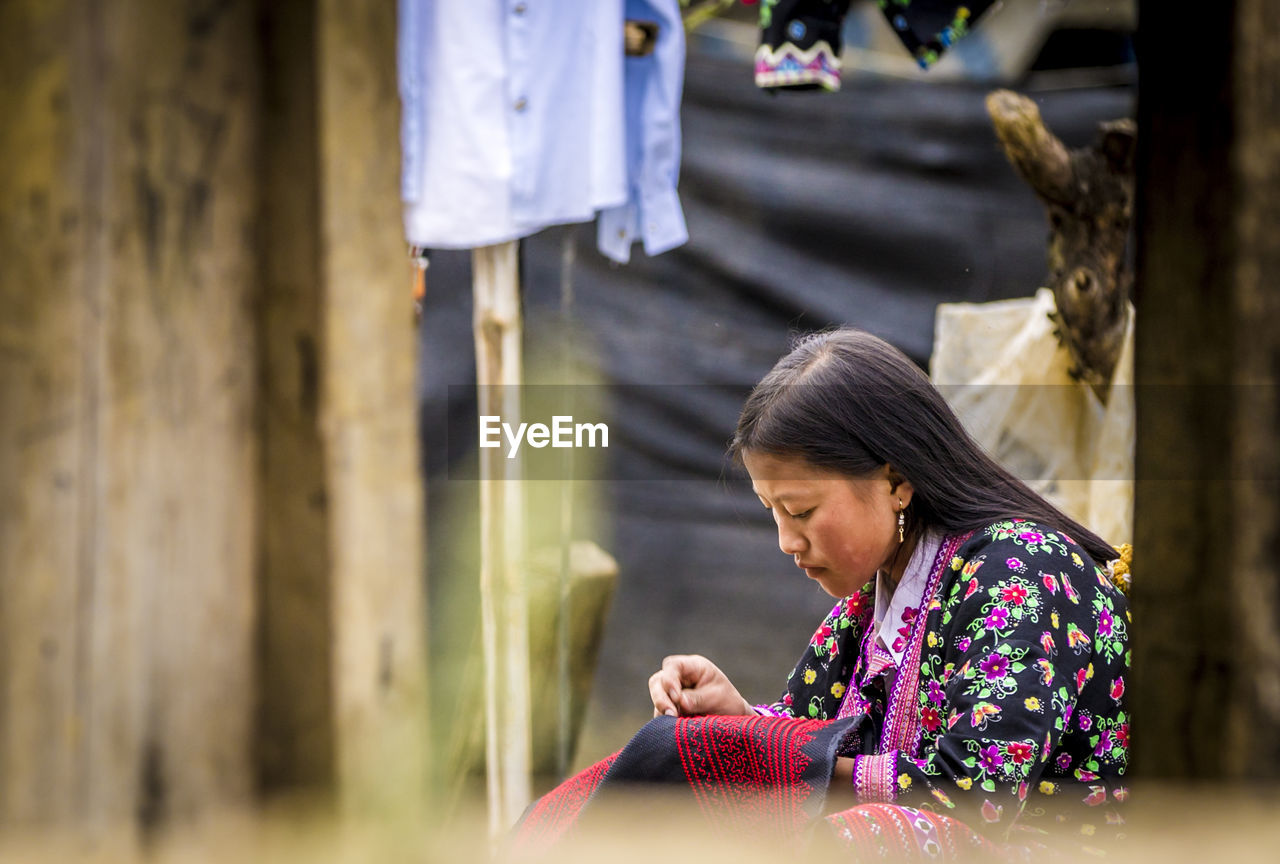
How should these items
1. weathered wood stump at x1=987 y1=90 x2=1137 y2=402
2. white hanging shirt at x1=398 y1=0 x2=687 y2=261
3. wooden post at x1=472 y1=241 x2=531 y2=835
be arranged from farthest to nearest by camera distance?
weathered wood stump at x1=987 y1=90 x2=1137 y2=402
wooden post at x1=472 y1=241 x2=531 y2=835
white hanging shirt at x1=398 y1=0 x2=687 y2=261

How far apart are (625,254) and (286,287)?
82.4 inches

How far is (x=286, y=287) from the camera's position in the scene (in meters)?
0.92

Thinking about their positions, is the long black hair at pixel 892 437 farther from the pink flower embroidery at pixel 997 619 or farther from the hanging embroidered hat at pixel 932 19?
the hanging embroidered hat at pixel 932 19

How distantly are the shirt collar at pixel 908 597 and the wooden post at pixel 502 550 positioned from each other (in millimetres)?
1123

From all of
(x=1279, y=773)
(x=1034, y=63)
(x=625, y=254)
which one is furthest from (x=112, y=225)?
(x=1034, y=63)

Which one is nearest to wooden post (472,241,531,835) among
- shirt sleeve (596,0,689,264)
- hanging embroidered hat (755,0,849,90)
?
shirt sleeve (596,0,689,264)

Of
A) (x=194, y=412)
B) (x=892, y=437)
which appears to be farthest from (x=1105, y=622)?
(x=194, y=412)

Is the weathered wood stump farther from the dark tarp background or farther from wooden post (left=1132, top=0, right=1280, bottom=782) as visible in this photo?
wooden post (left=1132, top=0, right=1280, bottom=782)

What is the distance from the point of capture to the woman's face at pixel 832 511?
1881 millimetres

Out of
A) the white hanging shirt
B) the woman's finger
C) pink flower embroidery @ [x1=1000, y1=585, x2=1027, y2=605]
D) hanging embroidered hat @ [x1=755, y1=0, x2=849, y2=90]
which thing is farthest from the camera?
hanging embroidered hat @ [x1=755, y1=0, x2=849, y2=90]

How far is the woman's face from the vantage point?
1.88 metres

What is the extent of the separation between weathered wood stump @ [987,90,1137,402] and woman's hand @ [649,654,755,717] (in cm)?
164

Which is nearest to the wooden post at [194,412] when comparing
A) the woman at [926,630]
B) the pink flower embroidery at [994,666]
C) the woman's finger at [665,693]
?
the woman at [926,630]

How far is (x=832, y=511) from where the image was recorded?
188 centimetres
